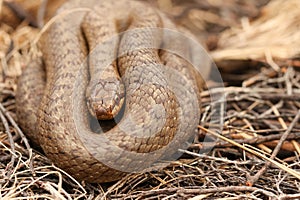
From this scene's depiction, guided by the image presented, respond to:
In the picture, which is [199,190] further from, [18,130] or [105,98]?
[18,130]

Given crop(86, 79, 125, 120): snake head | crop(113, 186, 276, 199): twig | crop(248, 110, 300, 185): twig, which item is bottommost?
crop(113, 186, 276, 199): twig

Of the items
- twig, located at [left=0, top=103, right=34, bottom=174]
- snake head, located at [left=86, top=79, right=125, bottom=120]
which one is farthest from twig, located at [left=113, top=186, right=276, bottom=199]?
twig, located at [left=0, top=103, right=34, bottom=174]

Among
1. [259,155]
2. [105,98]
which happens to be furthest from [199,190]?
[105,98]

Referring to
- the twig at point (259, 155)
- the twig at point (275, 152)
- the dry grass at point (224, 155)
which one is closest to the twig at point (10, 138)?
the dry grass at point (224, 155)

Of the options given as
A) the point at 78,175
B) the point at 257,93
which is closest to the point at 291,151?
the point at 257,93

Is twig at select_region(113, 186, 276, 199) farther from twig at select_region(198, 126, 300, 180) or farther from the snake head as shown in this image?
the snake head

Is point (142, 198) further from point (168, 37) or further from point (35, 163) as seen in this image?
point (168, 37)
